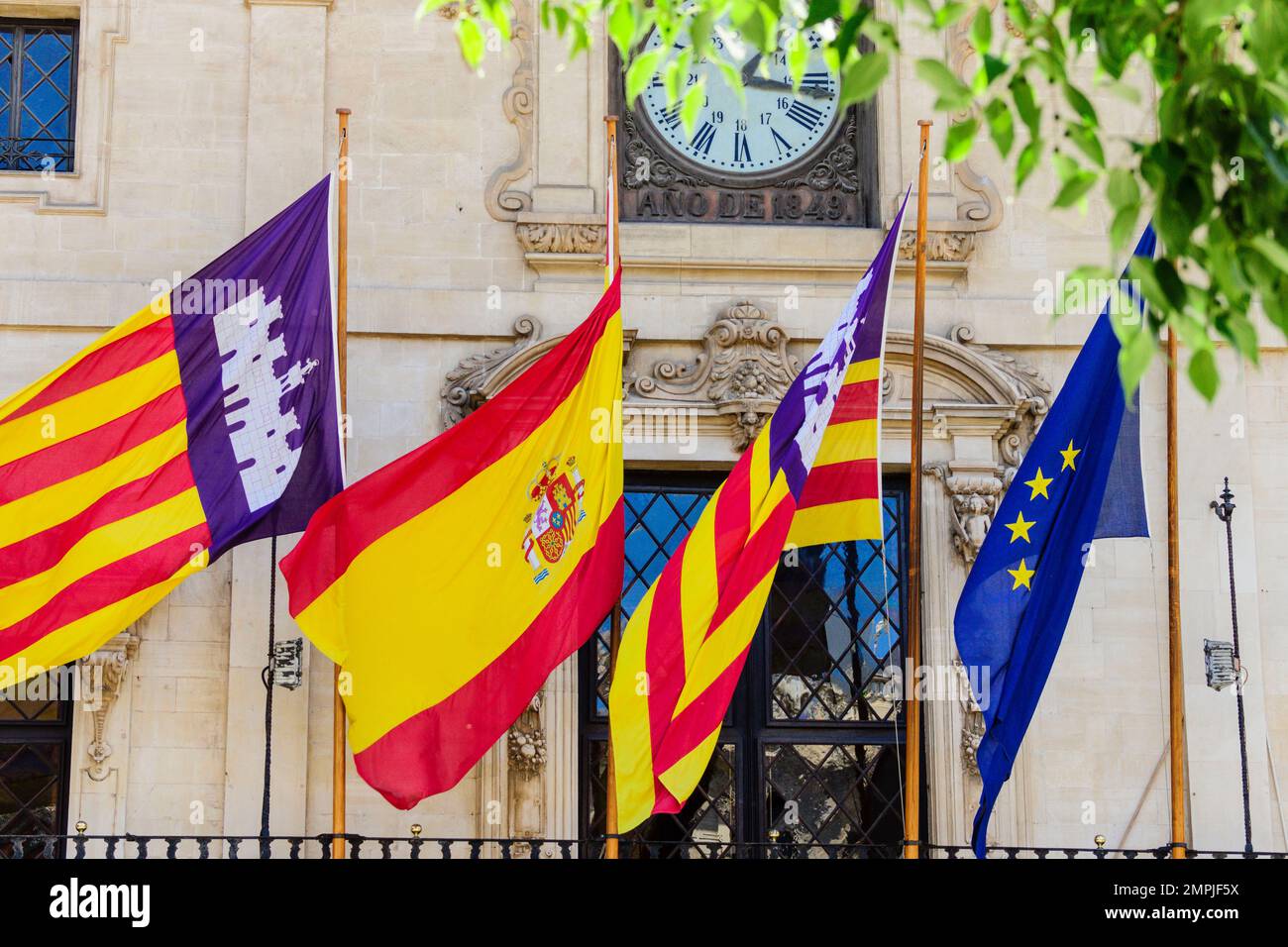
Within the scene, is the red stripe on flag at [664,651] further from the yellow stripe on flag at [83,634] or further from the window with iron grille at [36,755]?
the window with iron grille at [36,755]

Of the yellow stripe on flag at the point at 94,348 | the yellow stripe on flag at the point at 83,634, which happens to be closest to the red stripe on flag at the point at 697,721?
the yellow stripe on flag at the point at 83,634

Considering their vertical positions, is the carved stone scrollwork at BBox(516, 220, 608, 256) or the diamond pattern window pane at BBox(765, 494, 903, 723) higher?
the carved stone scrollwork at BBox(516, 220, 608, 256)

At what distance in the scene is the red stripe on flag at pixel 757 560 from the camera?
11461mm

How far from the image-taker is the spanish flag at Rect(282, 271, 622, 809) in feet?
38.0

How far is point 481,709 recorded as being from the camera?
11.6 metres

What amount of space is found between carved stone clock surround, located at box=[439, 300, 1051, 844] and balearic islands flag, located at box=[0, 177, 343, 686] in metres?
1.74

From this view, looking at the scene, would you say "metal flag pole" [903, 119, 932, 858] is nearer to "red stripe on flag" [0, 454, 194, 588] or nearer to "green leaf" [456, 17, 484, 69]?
"red stripe on flag" [0, 454, 194, 588]

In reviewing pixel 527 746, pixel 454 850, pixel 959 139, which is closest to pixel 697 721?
pixel 527 746

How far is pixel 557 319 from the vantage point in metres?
13.9

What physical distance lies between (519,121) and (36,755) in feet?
17.4

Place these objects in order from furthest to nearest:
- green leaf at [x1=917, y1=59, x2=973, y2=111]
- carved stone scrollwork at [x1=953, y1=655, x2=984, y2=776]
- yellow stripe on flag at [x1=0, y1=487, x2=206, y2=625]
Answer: carved stone scrollwork at [x1=953, y1=655, x2=984, y2=776] < yellow stripe on flag at [x1=0, y1=487, x2=206, y2=625] < green leaf at [x1=917, y1=59, x2=973, y2=111]

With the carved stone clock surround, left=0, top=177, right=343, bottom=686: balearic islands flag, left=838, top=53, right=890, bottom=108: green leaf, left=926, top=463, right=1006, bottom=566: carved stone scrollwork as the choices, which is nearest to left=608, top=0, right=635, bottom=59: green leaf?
left=838, top=53, right=890, bottom=108: green leaf
